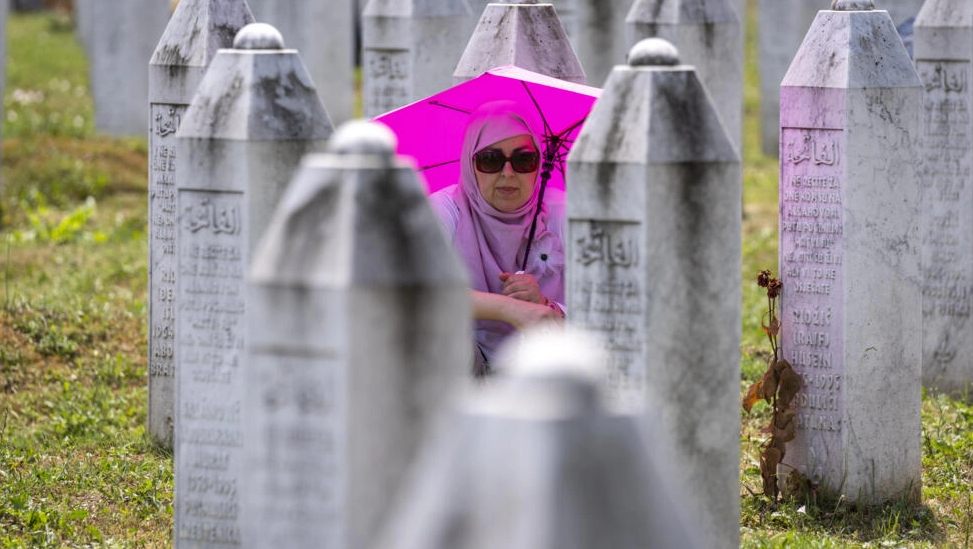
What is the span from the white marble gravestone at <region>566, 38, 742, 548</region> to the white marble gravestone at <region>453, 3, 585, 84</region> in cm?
282

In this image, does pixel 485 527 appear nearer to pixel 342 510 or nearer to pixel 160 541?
pixel 342 510

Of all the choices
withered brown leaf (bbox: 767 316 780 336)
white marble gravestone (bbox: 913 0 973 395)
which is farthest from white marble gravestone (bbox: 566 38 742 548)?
white marble gravestone (bbox: 913 0 973 395)

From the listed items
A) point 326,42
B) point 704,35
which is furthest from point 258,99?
point 326,42

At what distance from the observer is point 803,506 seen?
256 inches

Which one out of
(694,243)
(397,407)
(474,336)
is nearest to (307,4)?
(474,336)

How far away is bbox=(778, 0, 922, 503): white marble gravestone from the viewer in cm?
641

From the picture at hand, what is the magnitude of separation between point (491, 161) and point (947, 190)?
3.11 metres

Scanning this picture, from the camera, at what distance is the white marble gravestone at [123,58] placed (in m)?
19.7

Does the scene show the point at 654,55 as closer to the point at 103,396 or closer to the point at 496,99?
the point at 496,99

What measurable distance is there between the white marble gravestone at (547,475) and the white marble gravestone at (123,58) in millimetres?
17402

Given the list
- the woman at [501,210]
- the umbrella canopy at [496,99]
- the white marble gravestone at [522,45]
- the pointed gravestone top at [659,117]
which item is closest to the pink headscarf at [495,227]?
the woman at [501,210]

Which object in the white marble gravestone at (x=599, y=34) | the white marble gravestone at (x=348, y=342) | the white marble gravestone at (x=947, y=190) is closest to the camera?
the white marble gravestone at (x=348, y=342)

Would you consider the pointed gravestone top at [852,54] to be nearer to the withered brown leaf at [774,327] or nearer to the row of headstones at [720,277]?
the row of headstones at [720,277]

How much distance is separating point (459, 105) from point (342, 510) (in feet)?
11.8
